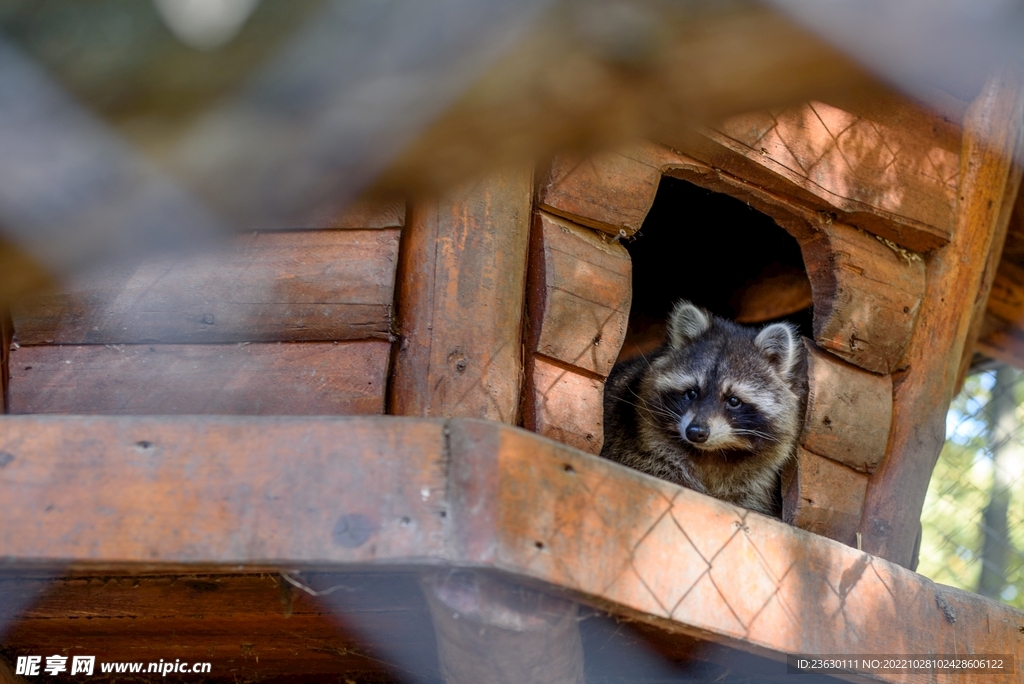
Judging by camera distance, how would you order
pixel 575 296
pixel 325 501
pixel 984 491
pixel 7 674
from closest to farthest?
1. pixel 325 501
2. pixel 7 674
3. pixel 575 296
4. pixel 984 491

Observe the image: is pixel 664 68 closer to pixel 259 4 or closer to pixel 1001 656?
pixel 259 4

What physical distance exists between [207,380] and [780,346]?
2.22 m

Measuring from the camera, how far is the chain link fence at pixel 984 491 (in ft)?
18.9

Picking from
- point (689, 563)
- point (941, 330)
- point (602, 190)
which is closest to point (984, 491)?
point (941, 330)

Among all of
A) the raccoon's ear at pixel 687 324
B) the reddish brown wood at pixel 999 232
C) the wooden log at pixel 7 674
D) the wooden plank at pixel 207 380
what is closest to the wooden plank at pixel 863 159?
the reddish brown wood at pixel 999 232

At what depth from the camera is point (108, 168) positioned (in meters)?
0.75

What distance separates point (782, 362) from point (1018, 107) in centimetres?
112

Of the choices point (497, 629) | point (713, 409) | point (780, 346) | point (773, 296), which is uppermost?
point (773, 296)

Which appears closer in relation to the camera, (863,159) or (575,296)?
(575,296)

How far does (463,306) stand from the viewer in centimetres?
241

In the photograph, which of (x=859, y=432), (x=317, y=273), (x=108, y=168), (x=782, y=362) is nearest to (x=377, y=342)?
(x=317, y=273)

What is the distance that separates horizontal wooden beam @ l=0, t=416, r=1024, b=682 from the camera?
5.69ft

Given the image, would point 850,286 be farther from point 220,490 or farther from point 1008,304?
point 220,490

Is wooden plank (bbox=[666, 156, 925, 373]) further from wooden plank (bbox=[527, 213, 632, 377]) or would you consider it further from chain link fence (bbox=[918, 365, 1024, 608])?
chain link fence (bbox=[918, 365, 1024, 608])
